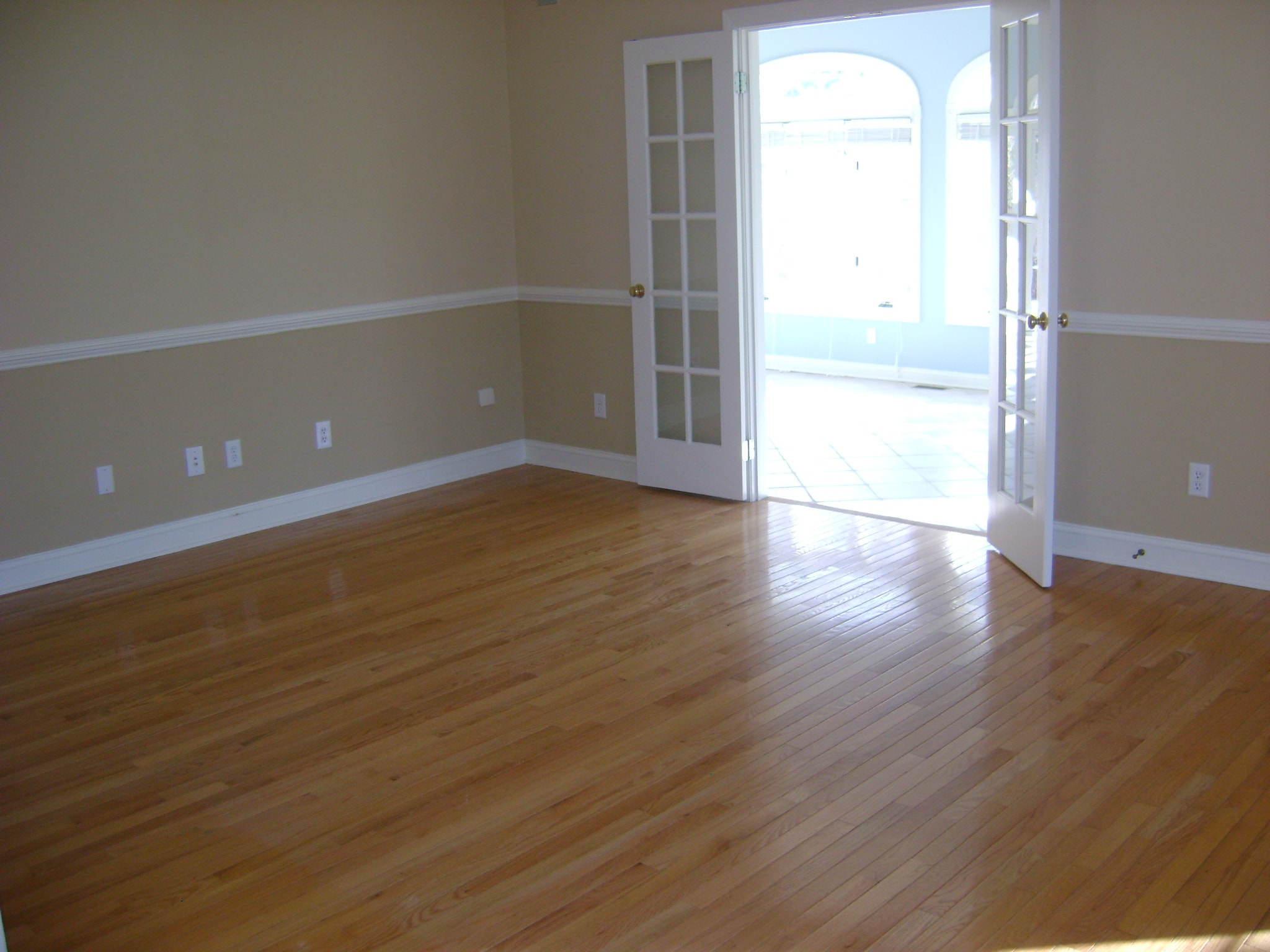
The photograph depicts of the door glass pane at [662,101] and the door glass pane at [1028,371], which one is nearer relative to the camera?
the door glass pane at [1028,371]

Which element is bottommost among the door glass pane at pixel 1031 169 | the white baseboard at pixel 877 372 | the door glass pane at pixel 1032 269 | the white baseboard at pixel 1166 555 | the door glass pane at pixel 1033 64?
the white baseboard at pixel 1166 555

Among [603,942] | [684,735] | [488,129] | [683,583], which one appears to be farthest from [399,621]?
[488,129]

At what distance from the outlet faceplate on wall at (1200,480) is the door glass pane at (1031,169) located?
3.53 ft

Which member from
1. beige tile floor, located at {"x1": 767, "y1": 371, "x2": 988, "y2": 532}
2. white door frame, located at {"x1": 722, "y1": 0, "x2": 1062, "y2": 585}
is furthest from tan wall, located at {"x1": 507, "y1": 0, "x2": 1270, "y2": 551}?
beige tile floor, located at {"x1": 767, "y1": 371, "x2": 988, "y2": 532}

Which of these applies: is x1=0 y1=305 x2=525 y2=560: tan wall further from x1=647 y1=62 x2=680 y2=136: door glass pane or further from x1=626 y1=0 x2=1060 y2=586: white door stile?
x1=647 y1=62 x2=680 y2=136: door glass pane

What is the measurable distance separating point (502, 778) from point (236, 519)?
8.91 ft

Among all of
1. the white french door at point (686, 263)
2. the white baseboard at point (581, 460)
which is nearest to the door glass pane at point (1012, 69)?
the white french door at point (686, 263)

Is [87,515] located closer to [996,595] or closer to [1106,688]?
[996,595]

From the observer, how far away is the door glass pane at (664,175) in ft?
17.8

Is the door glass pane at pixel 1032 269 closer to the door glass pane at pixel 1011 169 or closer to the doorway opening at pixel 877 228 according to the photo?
the door glass pane at pixel 1011 169

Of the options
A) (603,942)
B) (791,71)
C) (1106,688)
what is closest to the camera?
(603,942)

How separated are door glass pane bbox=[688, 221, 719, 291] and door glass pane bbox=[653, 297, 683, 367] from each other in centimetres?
15

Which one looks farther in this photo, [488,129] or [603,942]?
[488,129]

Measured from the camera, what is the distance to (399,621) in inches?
165
